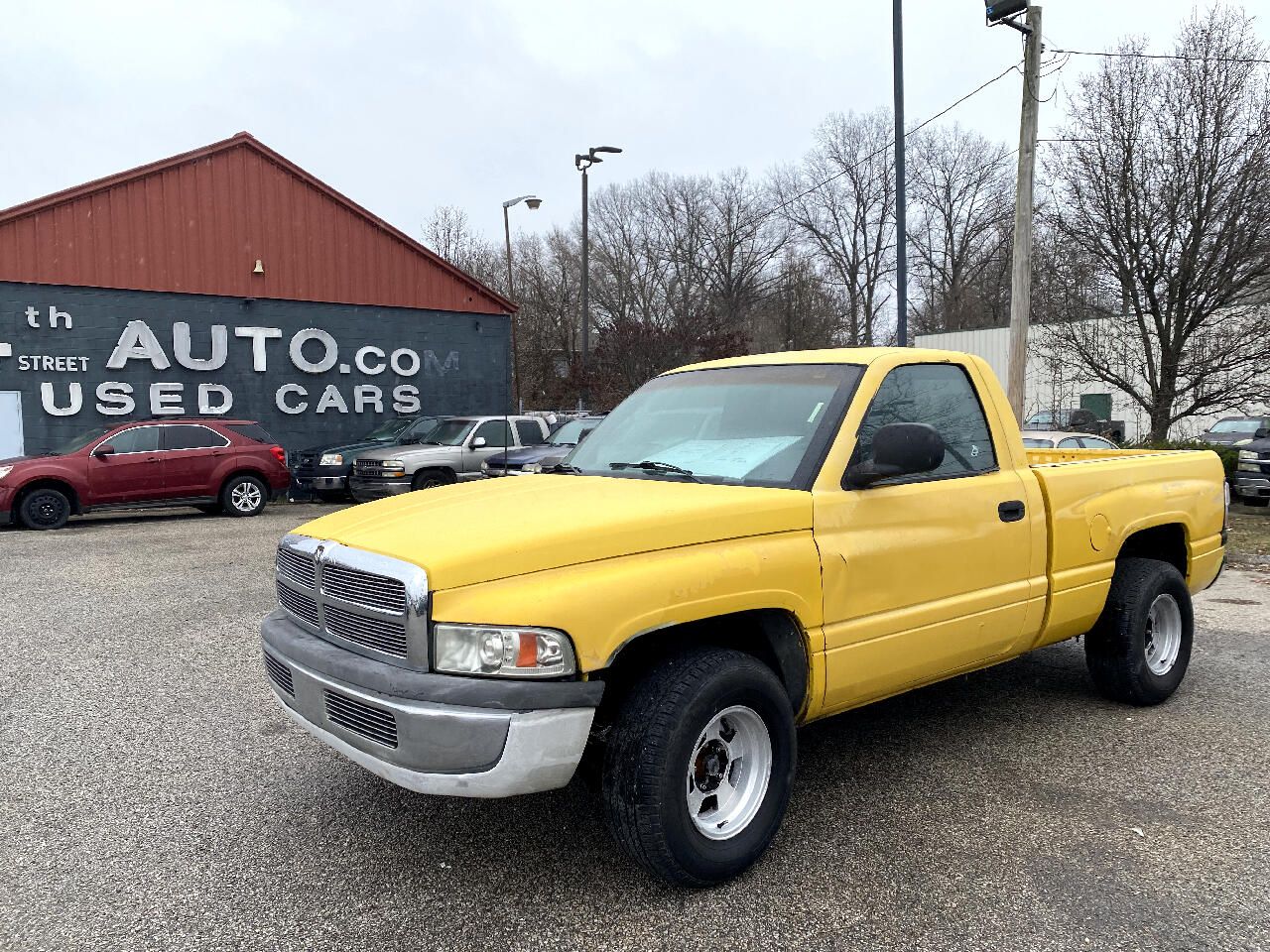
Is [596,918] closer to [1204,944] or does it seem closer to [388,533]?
[388,533]

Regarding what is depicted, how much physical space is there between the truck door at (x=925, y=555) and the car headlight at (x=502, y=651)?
1111 mm

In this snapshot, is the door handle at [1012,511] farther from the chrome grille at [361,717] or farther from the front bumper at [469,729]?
the chrome grille at [361,717]

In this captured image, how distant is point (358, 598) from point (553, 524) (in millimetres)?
691

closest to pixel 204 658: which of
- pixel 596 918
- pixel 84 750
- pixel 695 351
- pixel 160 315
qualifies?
pixel 84 750

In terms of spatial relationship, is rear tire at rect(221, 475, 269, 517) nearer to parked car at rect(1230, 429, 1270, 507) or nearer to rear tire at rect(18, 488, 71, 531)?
rear tire at rect(18, 488, 71, 531)

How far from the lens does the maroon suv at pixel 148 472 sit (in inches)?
525

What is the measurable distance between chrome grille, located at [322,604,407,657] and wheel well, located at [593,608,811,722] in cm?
68

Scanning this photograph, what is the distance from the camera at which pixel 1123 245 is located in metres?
18.3

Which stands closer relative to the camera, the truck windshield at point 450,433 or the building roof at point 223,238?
the truck windshield at point 450,433

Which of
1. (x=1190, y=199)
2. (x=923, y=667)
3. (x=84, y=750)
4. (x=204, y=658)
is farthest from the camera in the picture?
(x=1190, y=199)

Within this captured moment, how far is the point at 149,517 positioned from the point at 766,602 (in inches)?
578

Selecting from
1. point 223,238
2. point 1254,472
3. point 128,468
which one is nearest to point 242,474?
point 128,468

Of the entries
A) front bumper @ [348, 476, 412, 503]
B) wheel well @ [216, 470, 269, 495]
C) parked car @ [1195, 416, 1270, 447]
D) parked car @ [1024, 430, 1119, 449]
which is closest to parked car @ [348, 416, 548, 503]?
front bumper @ [348, 476, 412, 503]

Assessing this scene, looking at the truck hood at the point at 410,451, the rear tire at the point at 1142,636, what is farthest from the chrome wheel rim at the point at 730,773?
the truck hood at the point at 410,451
